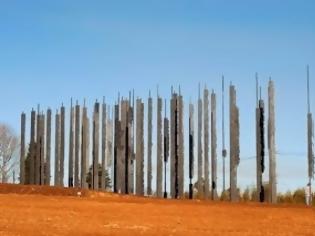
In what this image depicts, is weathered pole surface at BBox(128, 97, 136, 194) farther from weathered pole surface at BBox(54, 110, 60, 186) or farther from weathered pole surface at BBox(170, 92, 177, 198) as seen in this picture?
weathered pole surface at BBox(54, 110, 60, 186)

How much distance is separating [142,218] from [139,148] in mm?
7713

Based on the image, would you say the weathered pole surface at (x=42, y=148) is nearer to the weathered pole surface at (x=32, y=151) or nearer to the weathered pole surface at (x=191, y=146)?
the weathered pole surface at (x=32, y=151)

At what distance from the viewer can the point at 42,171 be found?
Answer: 25.5 m

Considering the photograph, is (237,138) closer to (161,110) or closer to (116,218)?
(161,110)

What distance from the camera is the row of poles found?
60.4 ft

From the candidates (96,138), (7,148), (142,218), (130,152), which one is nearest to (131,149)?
(130,152)

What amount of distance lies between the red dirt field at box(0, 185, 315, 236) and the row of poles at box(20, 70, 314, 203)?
111 inches

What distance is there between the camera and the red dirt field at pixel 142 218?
12.2 metres

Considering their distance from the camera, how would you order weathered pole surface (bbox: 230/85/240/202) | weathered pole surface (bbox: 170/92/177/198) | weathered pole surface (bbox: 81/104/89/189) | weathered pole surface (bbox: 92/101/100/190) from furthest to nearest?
1. weathered pole surface (bbox: 81/104/89/189)
2. weathered pole surface (bbox: 92/101/100/190)
3. weathered pole surface (bbox: 170/92/177/198)
4. weathered pole surface (bbox: 230/85/240/202)

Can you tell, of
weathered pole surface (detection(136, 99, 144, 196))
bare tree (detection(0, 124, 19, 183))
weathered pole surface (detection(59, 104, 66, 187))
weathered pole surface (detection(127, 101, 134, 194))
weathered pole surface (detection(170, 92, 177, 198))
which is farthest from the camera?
bare tree (detection(0, 124, 19, 183))

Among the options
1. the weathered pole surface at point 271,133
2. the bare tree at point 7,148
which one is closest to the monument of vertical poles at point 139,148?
the weathered pole surface at point 271,133

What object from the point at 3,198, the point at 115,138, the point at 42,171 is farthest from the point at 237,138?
the point at 42,171

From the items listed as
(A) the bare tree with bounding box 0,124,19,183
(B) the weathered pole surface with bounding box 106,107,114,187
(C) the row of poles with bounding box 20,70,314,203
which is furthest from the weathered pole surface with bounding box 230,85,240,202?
(A) the bare tree with bounding box 0,124,19,183

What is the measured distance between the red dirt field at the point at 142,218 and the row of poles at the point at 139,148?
2.83 metres
